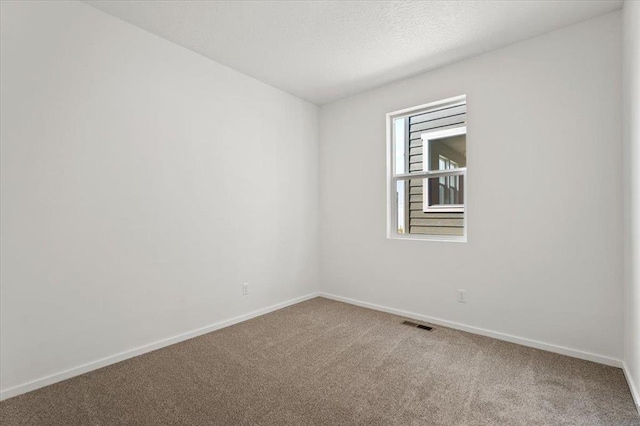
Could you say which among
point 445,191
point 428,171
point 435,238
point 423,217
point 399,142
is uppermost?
point 399,142

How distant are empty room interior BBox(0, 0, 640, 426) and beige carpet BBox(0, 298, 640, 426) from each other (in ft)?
0.06

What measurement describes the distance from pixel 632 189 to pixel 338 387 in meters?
2.32

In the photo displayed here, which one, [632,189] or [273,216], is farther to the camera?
[273,216]

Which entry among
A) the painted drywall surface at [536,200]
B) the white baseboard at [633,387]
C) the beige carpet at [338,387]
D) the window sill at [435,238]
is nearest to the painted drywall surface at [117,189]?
the beige carpet at [338,387]

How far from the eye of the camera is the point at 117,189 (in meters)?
2.45

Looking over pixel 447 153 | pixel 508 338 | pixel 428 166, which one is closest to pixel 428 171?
pixel 428 166

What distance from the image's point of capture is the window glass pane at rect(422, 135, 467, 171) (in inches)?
128

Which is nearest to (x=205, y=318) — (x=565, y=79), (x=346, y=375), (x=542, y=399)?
(x=346, y=375)

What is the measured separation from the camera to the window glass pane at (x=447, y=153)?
3.25 meters

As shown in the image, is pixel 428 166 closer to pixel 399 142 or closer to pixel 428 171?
pixel 428 171

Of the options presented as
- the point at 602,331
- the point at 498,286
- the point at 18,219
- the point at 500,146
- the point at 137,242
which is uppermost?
the point at 500,146

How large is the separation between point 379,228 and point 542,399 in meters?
2.18

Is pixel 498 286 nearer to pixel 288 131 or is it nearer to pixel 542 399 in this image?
pixel 542 399

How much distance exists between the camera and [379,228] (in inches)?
147
